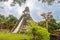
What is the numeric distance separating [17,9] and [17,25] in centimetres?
29

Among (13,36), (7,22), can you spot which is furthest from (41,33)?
(7,22)

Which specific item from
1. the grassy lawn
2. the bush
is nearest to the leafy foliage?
the grassy lawn

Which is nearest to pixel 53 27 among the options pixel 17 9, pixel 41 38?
pixel 41 38

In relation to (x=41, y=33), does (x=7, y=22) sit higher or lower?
higher

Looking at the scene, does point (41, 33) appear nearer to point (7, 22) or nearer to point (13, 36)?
point (13, 36)

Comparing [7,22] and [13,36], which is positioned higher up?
[7,22]

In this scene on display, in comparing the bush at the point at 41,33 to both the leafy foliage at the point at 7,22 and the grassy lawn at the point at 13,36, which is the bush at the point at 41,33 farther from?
the leafy foliage at the point at 7,22

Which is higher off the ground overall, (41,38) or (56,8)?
(56,8)

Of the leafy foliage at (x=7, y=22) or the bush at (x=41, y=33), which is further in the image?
the leafy foliage at (x=7, y=22)

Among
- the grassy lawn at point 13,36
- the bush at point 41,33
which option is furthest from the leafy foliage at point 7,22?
the bush at point 41,33

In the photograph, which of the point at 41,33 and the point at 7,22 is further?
the point at 7,22

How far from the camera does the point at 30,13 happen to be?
21.2 ft

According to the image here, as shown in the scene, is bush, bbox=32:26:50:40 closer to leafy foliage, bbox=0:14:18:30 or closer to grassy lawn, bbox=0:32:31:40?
grassy lawn, bbox=0:32:31:40

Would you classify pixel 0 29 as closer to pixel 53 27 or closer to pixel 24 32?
pixel 24 32
